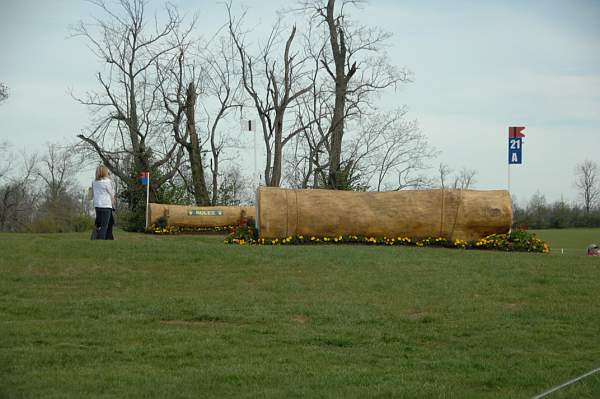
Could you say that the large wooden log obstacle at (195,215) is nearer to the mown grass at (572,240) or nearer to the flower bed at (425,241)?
the flower bed at (425,241)

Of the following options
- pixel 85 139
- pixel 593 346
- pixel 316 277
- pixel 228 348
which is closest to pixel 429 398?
pixel 228 348

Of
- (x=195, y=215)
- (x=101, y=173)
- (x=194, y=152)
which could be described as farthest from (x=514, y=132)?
(x=194, y=152)

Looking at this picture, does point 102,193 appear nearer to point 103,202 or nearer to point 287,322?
point 103,202

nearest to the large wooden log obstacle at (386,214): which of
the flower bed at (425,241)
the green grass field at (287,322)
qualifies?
the flower bed at (425,241)

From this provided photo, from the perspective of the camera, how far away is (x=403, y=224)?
18.4m

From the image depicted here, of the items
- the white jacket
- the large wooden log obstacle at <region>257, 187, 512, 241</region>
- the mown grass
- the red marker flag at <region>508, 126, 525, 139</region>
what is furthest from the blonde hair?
the mown grass

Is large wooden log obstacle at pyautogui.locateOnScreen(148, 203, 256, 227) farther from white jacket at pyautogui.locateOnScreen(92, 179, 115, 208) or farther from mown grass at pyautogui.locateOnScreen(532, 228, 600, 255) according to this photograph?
white jacket at pyautogui.locateOnScreen(92, 179, 115, 208)

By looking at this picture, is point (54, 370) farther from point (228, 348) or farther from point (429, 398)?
point (429, 398)

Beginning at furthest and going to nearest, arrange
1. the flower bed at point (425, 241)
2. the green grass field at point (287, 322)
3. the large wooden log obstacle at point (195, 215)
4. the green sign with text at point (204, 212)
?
the green sign with text at point (204, 212), the large wooden log obstacle at point (195, 215), the flower bed at point (425, 241), the green grass field at point (287, 322)

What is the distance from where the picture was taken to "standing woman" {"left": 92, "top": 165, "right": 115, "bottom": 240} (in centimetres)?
1538

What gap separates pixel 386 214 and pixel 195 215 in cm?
1318

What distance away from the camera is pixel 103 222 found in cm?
1592

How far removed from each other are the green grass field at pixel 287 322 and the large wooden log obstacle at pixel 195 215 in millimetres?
15170

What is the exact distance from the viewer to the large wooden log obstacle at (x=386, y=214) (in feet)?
59.2
